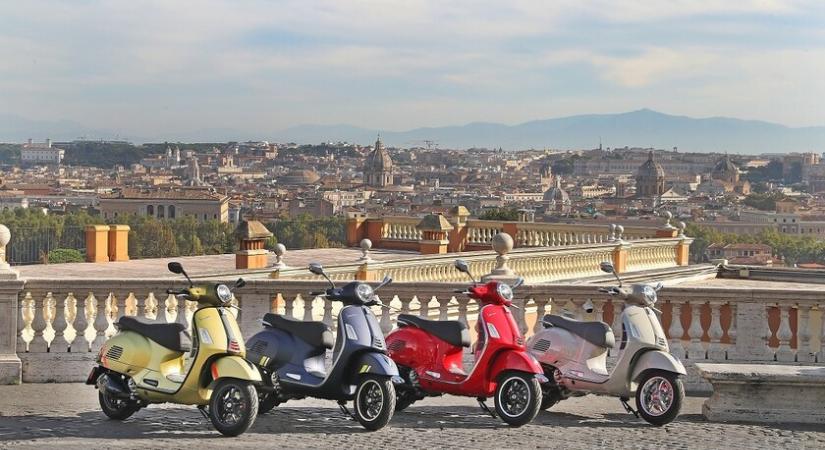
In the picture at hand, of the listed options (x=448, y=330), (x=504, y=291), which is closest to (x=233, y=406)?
(x=448, y=330)

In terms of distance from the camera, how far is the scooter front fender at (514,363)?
28.7ft

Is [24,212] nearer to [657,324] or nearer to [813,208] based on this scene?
[657,324]

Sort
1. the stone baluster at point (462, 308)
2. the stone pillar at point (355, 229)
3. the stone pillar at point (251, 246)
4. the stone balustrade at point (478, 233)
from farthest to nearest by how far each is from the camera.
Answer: the stone pillar at point (355, 229) < the stone balustrade at point (478, 233) < the stone pillar at point (251, 246) < the stone baluster at point (462, 308)

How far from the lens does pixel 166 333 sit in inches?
343

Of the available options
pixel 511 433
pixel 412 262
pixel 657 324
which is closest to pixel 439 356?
pixel 511 433

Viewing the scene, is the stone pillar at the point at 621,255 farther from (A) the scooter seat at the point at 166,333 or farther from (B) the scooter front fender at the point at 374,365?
(A) the scooter seat at the point at 166,333

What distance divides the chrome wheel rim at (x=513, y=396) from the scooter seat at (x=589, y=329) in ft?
2.17

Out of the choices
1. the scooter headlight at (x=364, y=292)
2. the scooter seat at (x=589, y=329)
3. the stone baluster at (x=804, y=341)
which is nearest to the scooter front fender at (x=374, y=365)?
the scooter headlight at (x=364, y=292)

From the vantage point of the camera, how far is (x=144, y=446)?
26.2ft

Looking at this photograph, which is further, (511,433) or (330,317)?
(330,317)

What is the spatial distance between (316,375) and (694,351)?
3.45 m

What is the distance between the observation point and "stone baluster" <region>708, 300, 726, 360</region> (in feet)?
34.5

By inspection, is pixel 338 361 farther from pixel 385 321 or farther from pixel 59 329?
pixel 59 329

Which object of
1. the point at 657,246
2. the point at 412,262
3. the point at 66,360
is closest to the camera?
the point at 66,360
